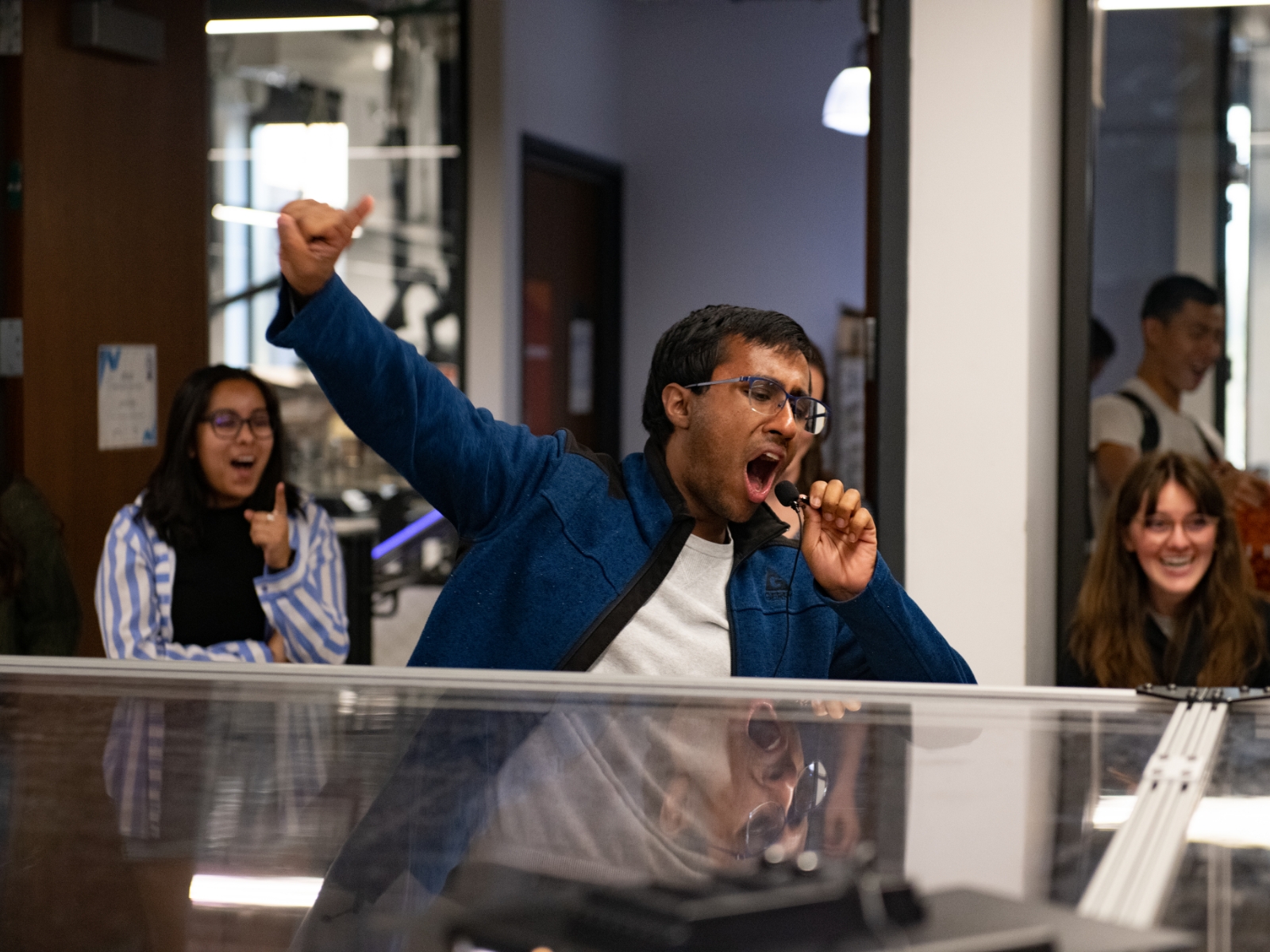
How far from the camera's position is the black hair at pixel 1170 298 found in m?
3.76

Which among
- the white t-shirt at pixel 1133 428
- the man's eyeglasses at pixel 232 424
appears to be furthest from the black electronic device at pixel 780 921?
the white t-shirt at pixel 1133 428

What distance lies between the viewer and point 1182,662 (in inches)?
106

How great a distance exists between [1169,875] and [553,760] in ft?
1.34

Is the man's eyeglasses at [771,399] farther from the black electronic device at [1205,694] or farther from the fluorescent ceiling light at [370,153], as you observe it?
the fluorescent ceiling light at [370,153]

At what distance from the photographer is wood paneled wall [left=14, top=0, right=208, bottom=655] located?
126 inches

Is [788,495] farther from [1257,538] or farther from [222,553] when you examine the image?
[1257,538]

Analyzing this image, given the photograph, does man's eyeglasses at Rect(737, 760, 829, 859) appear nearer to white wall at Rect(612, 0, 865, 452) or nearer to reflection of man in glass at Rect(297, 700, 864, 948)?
reflection of man in glass at Rect(297, 700, 864, 948)

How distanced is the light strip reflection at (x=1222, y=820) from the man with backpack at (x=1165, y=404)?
2.38 metres

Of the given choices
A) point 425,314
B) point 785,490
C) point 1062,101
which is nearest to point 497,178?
point 425,314

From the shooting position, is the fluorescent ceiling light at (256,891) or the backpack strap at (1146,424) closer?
the fluorescent ceiling light at (256,891)

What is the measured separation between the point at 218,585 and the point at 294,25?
285 cm

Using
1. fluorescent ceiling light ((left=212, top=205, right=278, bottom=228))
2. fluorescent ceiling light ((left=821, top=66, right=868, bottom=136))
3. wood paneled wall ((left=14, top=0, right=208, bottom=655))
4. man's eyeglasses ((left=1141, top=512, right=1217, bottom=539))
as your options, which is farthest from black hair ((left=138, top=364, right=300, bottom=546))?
fluorescent ceiling light ((left=821, top=66, right=868, bottom=136))

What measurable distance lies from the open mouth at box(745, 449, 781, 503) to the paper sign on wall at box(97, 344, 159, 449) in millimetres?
2008

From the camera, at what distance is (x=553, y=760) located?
3.28 ft
